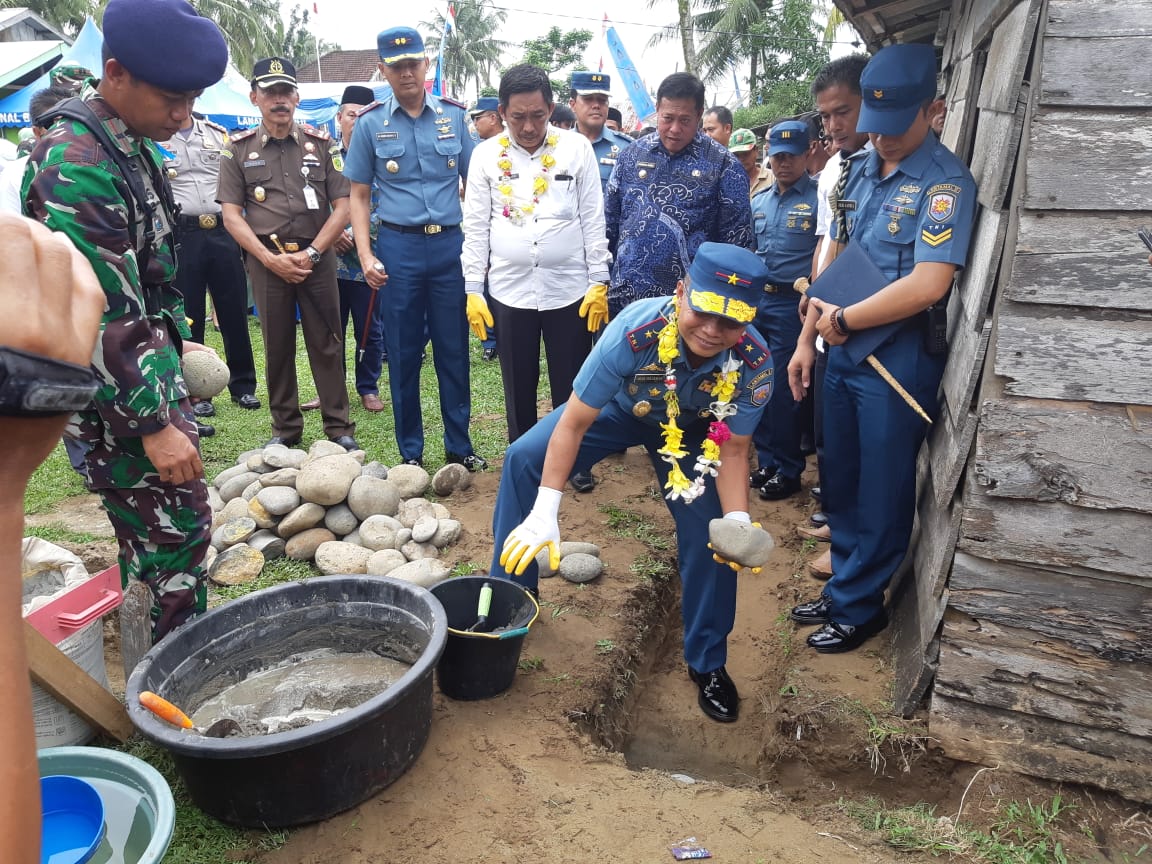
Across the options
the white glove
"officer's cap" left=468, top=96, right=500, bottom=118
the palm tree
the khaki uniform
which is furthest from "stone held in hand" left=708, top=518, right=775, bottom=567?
the palm tree

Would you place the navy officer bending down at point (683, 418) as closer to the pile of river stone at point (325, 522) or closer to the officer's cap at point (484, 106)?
the pile of river stone at point (325, 522)

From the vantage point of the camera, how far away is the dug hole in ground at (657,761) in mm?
2281

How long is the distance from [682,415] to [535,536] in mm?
701

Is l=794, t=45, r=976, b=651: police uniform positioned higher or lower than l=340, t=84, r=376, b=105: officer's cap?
lower

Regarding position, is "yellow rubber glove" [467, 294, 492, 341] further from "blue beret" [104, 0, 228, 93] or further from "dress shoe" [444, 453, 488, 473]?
"blue beret" [104, 0, 228, 93]

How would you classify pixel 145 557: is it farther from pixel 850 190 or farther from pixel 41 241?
pixel 850 190

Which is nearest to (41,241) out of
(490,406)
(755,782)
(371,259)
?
(755,782)

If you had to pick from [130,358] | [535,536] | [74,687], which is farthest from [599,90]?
[74,687]

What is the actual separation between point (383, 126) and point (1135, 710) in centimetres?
443

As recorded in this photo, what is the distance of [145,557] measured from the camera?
2.46 m

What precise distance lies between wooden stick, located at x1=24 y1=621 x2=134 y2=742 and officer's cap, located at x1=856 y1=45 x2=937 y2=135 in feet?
10.7

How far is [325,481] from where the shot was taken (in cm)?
406

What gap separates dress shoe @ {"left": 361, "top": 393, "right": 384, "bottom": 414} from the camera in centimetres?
626

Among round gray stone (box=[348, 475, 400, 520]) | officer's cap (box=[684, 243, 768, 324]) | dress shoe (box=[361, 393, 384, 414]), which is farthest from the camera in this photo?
dress shoe (box=[361, 393, 384, 414])
